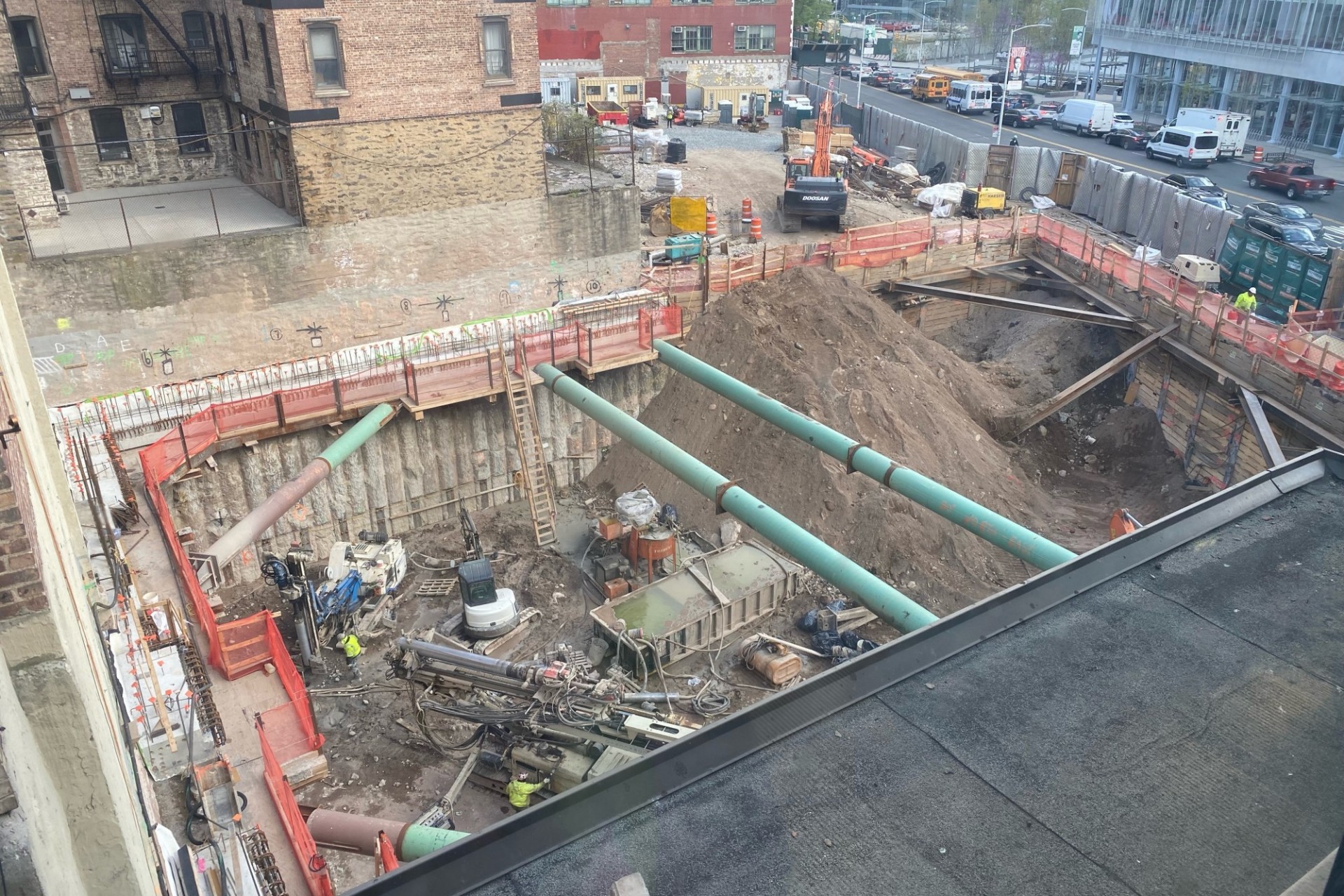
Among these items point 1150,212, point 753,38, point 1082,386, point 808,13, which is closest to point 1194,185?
point 1150,212

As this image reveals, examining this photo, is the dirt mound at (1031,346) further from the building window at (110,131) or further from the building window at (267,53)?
the building window at (110,131)

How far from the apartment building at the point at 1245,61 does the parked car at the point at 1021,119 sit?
34.9 ft

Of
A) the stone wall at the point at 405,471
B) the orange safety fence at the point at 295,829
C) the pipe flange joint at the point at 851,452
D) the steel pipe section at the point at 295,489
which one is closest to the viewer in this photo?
the orange safety fence at the point at 295,829

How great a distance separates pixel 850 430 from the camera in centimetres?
2303

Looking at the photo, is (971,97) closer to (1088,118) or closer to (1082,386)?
(1088,118)

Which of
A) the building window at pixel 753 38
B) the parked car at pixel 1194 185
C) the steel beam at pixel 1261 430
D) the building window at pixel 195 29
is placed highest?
the building window at pixel 195 29

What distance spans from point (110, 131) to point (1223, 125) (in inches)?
2008

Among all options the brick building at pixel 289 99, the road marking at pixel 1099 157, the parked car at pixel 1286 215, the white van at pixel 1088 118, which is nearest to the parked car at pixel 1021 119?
the road marking at pixel 1099 157

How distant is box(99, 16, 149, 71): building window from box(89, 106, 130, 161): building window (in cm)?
145

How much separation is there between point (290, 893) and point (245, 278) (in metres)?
17.6

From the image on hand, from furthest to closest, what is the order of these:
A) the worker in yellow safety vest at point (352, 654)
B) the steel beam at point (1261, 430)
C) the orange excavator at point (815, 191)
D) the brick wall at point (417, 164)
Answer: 1. the orange excavator at point (815, 191)
2. the brick wall at point (417, 164)
3. the steel beam at point (1261, 430)
4. the worker in yellow safety vest at point (352, 654)

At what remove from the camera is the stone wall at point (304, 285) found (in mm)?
23359

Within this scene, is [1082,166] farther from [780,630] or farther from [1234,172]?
[780,630]

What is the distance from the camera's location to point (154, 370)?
2453cm
